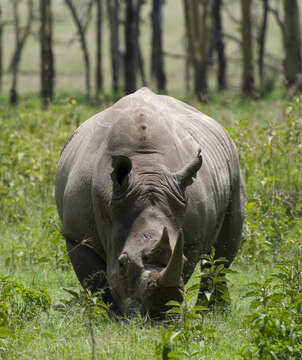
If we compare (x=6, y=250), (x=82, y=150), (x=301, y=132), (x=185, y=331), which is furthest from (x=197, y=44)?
(x=185, y=331)

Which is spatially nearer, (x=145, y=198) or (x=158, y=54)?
(x=145, y=198)

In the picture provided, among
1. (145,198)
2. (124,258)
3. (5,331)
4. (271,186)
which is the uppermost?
(145,198)

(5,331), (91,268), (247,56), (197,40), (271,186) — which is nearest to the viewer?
(5,331)

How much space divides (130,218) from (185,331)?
743mm

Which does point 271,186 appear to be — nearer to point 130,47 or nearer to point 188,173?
point 188,173

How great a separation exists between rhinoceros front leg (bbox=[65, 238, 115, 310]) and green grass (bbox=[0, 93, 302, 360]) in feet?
0.90

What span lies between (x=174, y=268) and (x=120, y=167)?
0.84m

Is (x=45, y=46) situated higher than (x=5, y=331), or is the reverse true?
(x=5, y=331)

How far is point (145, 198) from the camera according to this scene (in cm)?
464

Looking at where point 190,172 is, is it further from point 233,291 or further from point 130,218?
point 233,291

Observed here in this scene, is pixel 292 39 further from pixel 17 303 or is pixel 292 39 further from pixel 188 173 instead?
pixel 17 303

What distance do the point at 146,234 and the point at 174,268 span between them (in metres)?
0.39

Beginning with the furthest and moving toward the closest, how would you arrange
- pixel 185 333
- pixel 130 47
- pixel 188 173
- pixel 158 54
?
pixel 158 54 < pixel 130 47 < pixel 188 173 < pixel 185 333

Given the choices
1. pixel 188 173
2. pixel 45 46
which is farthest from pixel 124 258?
pixel 45 46
